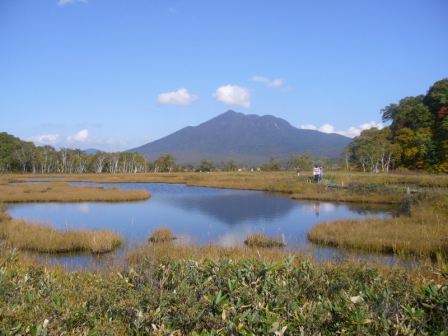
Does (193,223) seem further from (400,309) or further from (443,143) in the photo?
(443,143)

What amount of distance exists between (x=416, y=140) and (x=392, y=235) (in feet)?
146

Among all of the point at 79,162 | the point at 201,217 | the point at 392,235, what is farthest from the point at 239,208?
the point at 79,162

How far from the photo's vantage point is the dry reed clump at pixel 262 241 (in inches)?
535

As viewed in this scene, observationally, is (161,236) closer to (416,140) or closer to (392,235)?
(392,235)

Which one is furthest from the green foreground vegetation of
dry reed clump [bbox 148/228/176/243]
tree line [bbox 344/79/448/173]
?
tree line [bbox 344/79/448/173]

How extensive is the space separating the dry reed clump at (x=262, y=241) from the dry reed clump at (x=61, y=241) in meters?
4.69

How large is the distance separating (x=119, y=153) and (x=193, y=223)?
8329cm

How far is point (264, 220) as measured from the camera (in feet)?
69.1

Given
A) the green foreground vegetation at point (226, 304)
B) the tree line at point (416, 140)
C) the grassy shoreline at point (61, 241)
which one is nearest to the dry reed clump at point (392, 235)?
the green foreground vegetation at point (226, 304)

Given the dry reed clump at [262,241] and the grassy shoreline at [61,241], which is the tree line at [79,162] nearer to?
the dry reed clump at [262,241]

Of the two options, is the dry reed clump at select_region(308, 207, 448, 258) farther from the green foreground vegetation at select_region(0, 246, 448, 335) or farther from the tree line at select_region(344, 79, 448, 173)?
the tree line at select_region(344, 79, 448, 173)

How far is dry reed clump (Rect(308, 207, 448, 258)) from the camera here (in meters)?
12.3

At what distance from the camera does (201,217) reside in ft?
73.5

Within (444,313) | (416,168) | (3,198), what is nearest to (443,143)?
(416,168)
